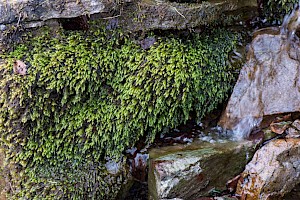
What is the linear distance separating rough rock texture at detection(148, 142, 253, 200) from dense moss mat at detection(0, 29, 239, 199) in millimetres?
279

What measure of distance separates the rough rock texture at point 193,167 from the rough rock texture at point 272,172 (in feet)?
0.45

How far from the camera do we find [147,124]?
8.77 ft

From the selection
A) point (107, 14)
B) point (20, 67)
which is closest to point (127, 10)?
point (107, 14)

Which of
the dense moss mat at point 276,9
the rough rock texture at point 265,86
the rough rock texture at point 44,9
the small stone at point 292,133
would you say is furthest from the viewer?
the dense moss mat at point 276,9

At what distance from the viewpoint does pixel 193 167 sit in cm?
255

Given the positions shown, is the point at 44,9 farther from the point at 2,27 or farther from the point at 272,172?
the point at 272,172

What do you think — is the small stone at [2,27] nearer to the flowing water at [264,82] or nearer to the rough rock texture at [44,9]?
the rough rock texture at [44,9]

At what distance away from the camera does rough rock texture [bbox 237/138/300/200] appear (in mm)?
2496

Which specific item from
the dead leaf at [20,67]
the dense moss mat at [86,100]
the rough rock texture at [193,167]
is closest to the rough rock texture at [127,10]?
the dense moss mat at [86,100]

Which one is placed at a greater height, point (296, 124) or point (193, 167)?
point (296, 124)

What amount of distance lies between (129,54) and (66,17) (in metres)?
0.56

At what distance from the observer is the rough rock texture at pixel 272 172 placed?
98.3 inches

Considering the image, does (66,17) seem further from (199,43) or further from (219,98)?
(219,98)

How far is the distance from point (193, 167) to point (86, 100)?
1.03 m
